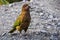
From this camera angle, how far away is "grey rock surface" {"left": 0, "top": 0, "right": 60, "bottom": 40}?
7348 millimetres

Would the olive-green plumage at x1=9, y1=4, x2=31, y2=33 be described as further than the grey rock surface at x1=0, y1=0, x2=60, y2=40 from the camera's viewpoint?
No

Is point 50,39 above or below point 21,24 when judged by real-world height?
below

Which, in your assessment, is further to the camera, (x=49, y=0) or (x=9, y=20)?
(x=49, y=0)

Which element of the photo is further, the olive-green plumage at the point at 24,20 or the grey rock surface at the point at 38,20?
the grey rock surface at the point at 38,20

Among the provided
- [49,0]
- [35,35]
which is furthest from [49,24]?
[49,0]

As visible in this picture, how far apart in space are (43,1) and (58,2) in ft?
2.06

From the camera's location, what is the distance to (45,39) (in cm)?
711

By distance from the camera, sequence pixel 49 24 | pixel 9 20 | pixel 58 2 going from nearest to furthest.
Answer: pixel 49 24
pixel 9 20
pixel 58 2

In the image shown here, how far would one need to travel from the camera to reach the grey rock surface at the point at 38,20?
7.35m

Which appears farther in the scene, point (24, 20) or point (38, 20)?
point (38, 20)

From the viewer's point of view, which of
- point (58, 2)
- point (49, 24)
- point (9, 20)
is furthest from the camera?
point (58, 2)

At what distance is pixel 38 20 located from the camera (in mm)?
8844

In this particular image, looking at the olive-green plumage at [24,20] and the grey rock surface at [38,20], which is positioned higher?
the olive-green plumage at [24,20]

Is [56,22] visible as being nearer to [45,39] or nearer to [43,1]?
[45,39]
